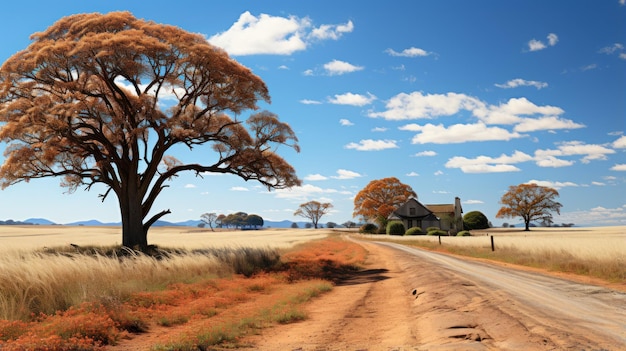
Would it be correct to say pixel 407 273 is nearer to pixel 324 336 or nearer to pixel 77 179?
pixel 324 336

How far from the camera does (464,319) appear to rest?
28.7ft

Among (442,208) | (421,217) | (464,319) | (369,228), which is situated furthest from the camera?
(442,208)

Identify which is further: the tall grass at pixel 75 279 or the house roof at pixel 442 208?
the house roof at pixel 442 208

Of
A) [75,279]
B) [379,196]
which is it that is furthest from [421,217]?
[75,279]

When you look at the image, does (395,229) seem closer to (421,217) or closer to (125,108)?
(421,217)

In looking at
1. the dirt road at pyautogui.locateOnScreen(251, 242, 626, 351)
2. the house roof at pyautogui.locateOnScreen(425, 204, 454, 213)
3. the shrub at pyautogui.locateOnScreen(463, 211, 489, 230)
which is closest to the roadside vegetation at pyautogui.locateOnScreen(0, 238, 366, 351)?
the dirt road at pyautogui.locateOnScreen(251, 242, 626, 351)

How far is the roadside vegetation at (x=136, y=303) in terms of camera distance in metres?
8.14

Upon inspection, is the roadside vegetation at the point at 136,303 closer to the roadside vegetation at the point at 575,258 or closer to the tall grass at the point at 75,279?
the tall grass at the point at 75,279

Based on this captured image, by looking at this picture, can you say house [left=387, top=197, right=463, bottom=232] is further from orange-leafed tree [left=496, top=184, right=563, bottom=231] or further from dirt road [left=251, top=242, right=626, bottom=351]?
dirt road [left=251, top=242, right=626, bottom=351]

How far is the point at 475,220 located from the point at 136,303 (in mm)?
102686

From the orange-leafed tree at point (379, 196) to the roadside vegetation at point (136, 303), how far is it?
72.6 m

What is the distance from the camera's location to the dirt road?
7152 mm

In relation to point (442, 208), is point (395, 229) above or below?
below

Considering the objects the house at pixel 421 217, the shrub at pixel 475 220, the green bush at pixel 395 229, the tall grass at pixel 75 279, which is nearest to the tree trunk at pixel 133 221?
the tall grass at pixel 75 279
